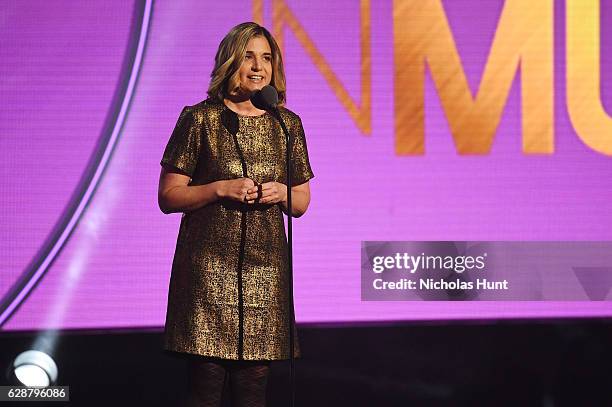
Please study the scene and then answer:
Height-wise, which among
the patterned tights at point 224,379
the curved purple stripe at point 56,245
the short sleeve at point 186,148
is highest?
the short sleeve at point 186,148

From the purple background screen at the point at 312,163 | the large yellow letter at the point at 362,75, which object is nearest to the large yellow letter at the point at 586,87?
the purple background screen at the point at 312,163

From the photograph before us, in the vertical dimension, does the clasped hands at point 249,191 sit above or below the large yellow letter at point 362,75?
below

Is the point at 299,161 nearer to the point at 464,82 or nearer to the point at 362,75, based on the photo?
the point at 362,75

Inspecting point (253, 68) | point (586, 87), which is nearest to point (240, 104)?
point (253, 68)

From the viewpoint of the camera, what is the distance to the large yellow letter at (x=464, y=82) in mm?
3527

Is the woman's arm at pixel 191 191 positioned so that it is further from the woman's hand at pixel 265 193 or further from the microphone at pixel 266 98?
the microphone at pixel 266 98

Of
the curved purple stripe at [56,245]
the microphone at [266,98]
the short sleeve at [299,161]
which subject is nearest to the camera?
the microphone at [266,98]

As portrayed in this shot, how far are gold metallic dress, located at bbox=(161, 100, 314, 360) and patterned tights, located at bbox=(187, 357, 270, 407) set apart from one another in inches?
1.8

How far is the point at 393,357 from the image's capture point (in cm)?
357

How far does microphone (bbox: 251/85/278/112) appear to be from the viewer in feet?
7.28

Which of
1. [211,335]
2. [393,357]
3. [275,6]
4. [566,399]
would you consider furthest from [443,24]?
[211,335]

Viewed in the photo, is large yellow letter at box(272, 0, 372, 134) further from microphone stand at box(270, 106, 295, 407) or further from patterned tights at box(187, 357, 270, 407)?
patterned tights at box(187, 357, 270, 407)

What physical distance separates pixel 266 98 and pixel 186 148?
11.1 inches

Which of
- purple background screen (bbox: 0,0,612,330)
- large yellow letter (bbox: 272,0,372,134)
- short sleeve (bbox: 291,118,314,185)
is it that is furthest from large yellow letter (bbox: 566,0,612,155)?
short sleeve (bbox: 291,118,314,185)
